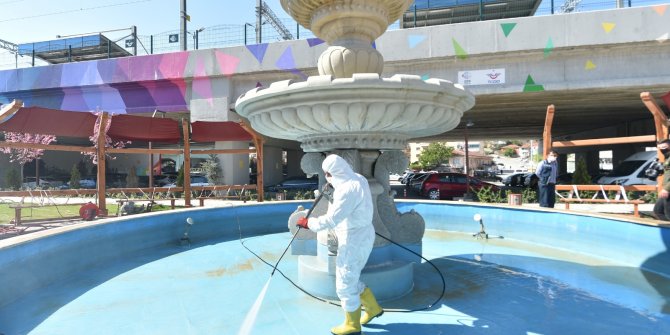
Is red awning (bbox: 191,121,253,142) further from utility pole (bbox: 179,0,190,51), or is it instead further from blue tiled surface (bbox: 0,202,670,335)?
utility pole (bbox: 179,0,190,51)

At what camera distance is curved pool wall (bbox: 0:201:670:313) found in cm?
361

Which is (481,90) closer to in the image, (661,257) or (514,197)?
(514,197)

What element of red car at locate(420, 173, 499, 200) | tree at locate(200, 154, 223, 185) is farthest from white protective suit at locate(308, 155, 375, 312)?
tree at locate(200, 154, 223, 185)

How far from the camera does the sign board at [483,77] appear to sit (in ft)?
41.8

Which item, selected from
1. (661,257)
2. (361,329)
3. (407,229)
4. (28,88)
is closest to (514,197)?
(661,257)

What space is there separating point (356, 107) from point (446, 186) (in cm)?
1300

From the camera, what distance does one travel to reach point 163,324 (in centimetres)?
290

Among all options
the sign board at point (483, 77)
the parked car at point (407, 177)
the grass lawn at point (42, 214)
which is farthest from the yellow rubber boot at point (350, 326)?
the parked car at point (407, 177)

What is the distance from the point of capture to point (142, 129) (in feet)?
31.0

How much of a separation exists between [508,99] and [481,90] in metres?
1.96

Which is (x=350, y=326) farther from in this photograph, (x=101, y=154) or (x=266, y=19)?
(x=266, y=19)

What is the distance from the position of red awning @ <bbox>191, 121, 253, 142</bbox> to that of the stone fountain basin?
6619 millimetres

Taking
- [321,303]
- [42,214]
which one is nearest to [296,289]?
[321,303]

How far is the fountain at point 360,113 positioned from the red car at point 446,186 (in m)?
11.3
